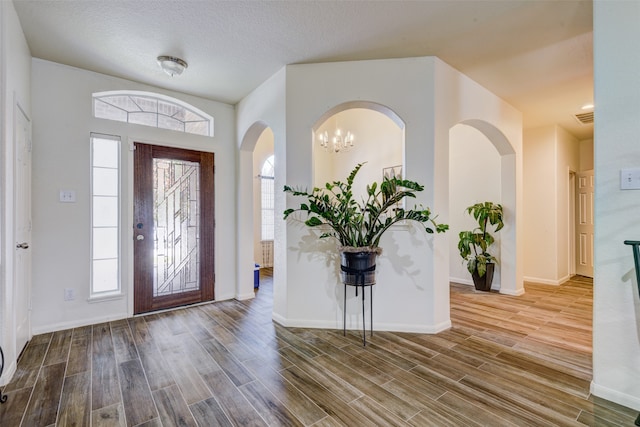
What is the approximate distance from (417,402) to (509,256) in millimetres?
3274

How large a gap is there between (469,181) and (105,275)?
515cm

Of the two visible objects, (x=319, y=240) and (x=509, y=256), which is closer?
(x=319, y=240)

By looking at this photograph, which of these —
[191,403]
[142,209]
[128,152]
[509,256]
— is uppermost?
[128,152]

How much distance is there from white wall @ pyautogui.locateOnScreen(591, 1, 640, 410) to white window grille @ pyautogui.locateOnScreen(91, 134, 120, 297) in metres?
4.21

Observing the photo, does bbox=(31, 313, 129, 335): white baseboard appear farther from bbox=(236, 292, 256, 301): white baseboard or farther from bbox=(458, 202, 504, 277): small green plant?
bbox=(458, 202, 504, 277): small green plant

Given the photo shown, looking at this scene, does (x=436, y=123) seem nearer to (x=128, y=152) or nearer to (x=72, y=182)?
(x=128, y=152)

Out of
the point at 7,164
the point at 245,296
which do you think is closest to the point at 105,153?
the point at 7,164

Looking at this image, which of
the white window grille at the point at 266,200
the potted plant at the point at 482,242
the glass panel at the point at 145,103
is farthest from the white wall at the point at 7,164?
the potted plant at the point at 482,242

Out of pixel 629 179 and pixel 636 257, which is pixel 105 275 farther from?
pixel 629 179

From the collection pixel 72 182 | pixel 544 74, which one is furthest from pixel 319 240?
pixel 544 74

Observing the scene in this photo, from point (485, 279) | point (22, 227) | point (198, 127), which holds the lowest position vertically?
point (485, 279)

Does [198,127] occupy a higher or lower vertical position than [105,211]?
higher

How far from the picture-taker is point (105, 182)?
3.24 metres

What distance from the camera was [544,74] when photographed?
3.18 m
